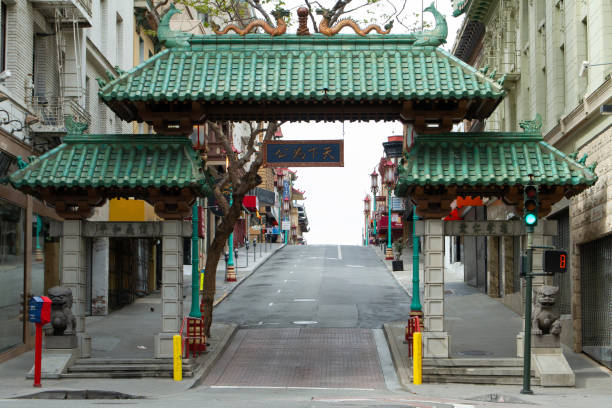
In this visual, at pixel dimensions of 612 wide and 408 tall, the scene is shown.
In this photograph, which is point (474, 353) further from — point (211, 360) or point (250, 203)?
point (250, 203)

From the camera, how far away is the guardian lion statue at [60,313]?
787 inches

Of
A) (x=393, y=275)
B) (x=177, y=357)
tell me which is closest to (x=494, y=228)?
(x=177, y=357)

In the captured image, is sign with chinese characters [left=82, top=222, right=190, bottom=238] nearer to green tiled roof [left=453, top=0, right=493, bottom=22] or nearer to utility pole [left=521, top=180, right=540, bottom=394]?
utility pole [left=521, top=180, right=540, bottom=394]

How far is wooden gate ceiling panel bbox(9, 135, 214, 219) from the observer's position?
63.7 feet

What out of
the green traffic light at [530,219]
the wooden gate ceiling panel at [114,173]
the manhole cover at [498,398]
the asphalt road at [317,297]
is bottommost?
the manhole cover at [498,398]

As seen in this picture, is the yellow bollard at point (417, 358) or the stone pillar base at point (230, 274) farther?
the stone pillar base at point (230, 274)

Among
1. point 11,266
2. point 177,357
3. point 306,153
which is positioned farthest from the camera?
point 11,266

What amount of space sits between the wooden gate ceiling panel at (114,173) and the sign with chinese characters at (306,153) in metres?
1.84

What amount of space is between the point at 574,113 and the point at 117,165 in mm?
12974

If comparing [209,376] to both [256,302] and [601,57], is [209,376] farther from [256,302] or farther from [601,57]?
[256,302]

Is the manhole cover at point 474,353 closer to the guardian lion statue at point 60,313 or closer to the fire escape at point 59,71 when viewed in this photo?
the guardian lion statue at point 60,313

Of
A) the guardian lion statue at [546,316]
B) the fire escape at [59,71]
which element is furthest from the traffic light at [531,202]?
the fire escape at [59,71]

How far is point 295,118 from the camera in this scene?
2145 centimetres

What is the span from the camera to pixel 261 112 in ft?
69.5
